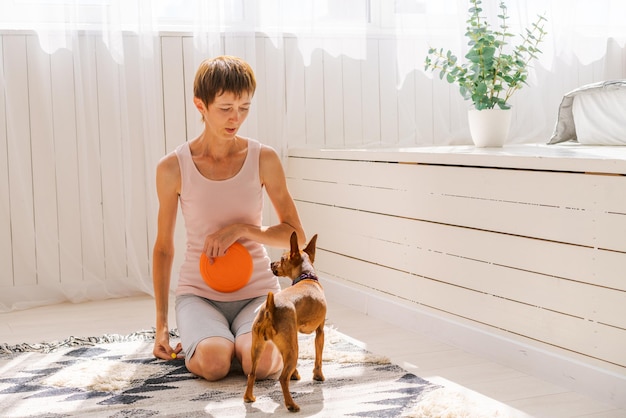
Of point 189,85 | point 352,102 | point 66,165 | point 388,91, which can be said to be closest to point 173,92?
point 189,85

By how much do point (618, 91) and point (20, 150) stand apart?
84.1 inches

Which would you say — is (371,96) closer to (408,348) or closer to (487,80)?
(487,80)

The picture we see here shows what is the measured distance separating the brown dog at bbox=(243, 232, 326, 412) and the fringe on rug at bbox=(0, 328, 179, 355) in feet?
2.34

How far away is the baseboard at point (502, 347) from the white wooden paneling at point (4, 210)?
120 cm

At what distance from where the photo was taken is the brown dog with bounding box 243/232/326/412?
1770 millimetres

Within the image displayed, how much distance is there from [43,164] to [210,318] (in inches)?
49.7

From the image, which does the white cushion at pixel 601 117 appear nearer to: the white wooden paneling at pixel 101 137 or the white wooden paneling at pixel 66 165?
the white wooden paneling at pixel 101 137

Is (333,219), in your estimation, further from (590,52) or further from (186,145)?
(590,52)

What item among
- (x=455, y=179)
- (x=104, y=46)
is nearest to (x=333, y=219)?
(x=455, y=179)

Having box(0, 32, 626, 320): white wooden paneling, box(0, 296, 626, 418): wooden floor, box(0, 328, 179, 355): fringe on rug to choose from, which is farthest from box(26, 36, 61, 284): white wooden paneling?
box(0, 328, 179, 355): fringe on rug

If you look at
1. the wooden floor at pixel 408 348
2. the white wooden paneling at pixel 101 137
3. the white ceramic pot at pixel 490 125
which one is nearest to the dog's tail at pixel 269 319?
the wooden floor at pixel 408 348

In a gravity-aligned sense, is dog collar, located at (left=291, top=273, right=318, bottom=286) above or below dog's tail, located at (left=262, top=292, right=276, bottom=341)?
above

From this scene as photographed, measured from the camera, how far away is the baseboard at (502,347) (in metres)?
1.88

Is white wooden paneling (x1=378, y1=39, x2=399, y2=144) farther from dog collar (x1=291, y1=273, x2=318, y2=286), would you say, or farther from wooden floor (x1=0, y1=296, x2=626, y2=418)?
dog collar (x1=291, y1=273, x2=318, y2=286)
